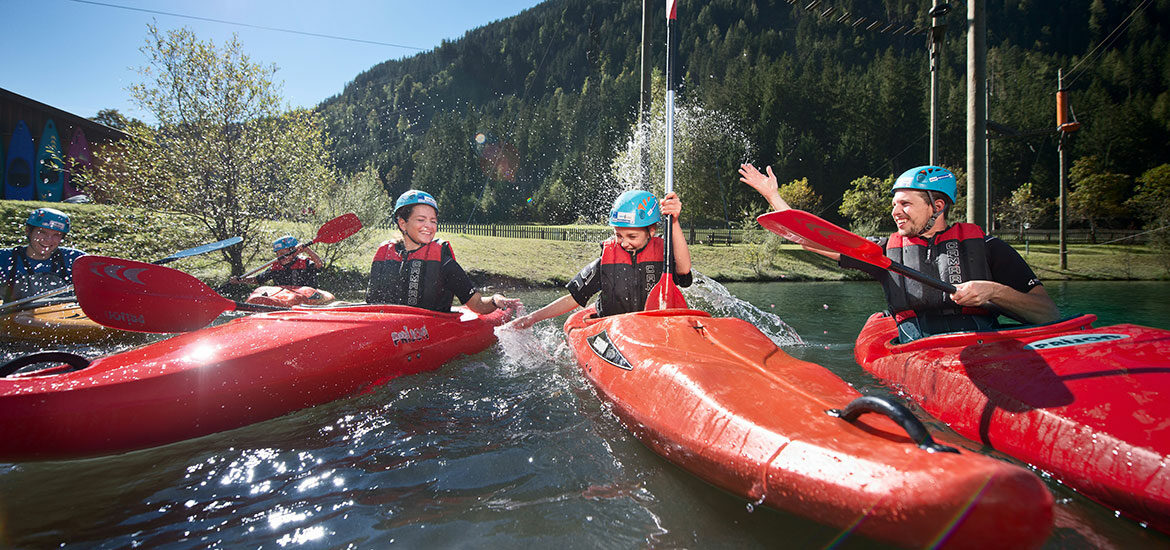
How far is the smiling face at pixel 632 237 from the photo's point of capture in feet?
15.3

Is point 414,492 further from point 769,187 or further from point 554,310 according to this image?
point 769,187

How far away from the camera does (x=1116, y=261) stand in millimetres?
23500

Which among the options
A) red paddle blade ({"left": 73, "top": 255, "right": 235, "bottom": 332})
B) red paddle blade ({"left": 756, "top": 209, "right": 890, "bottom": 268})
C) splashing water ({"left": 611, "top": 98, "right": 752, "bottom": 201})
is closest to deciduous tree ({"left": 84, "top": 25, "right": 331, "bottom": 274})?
red paddle blade ({"left": 73, "top": 255, "right": 235, "bottom": 332})

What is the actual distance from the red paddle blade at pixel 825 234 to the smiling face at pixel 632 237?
1246 millimetres

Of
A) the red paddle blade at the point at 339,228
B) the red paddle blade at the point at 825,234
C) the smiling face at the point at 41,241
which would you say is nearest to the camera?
the red paddle blade at the point at 825,234

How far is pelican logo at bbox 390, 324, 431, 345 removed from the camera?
432cm

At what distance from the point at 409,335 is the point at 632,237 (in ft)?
7.42

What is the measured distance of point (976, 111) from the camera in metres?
8.12

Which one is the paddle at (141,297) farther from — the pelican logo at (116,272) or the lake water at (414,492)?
the lake water at (414,492)

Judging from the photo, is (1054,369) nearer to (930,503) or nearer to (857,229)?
(930,503)

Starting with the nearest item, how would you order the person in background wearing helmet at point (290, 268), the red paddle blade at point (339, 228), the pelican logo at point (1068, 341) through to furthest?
the pelican logo at point (1068, 341)
the red paddle blade at point (339, 228)
the person in background wearing helmet at point (290, 268)

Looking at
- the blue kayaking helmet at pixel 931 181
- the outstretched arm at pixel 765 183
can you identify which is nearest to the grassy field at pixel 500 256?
the outstretched arm at pixel 765 183

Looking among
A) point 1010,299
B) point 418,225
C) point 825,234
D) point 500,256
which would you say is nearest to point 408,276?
point 418,225

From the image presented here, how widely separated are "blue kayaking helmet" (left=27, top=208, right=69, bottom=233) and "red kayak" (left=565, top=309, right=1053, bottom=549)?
25.5 ft
